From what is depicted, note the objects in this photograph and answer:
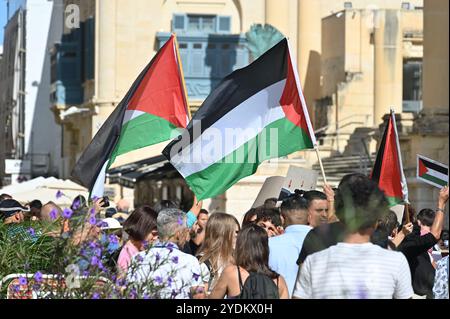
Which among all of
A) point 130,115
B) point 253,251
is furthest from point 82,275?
point 130,115

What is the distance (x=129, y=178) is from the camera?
1470 inches

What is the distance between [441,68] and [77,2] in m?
19.0

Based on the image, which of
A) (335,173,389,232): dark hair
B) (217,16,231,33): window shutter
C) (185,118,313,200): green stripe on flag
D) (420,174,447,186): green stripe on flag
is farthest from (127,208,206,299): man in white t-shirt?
(217,16,231,33): window shutter

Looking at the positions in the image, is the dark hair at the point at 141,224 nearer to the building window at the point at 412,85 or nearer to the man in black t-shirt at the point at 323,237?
the man in black t-shirt at the point at 323,237

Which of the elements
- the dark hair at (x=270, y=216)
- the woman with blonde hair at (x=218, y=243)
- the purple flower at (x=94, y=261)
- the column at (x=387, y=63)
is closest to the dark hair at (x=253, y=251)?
the purple flower at (x=94, y=261)

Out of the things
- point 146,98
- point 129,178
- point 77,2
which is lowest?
point 129,178

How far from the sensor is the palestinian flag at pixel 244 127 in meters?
12.0

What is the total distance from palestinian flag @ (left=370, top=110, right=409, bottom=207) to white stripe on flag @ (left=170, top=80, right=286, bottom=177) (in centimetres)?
123

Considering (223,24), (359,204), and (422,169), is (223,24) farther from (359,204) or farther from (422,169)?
Answer: (359,204)

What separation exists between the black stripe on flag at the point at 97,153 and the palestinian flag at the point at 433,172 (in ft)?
9.59

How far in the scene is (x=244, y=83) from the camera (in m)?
12.6

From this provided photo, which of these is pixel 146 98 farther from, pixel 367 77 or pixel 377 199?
pixel 367 77

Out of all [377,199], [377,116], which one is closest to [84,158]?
[377,199]
